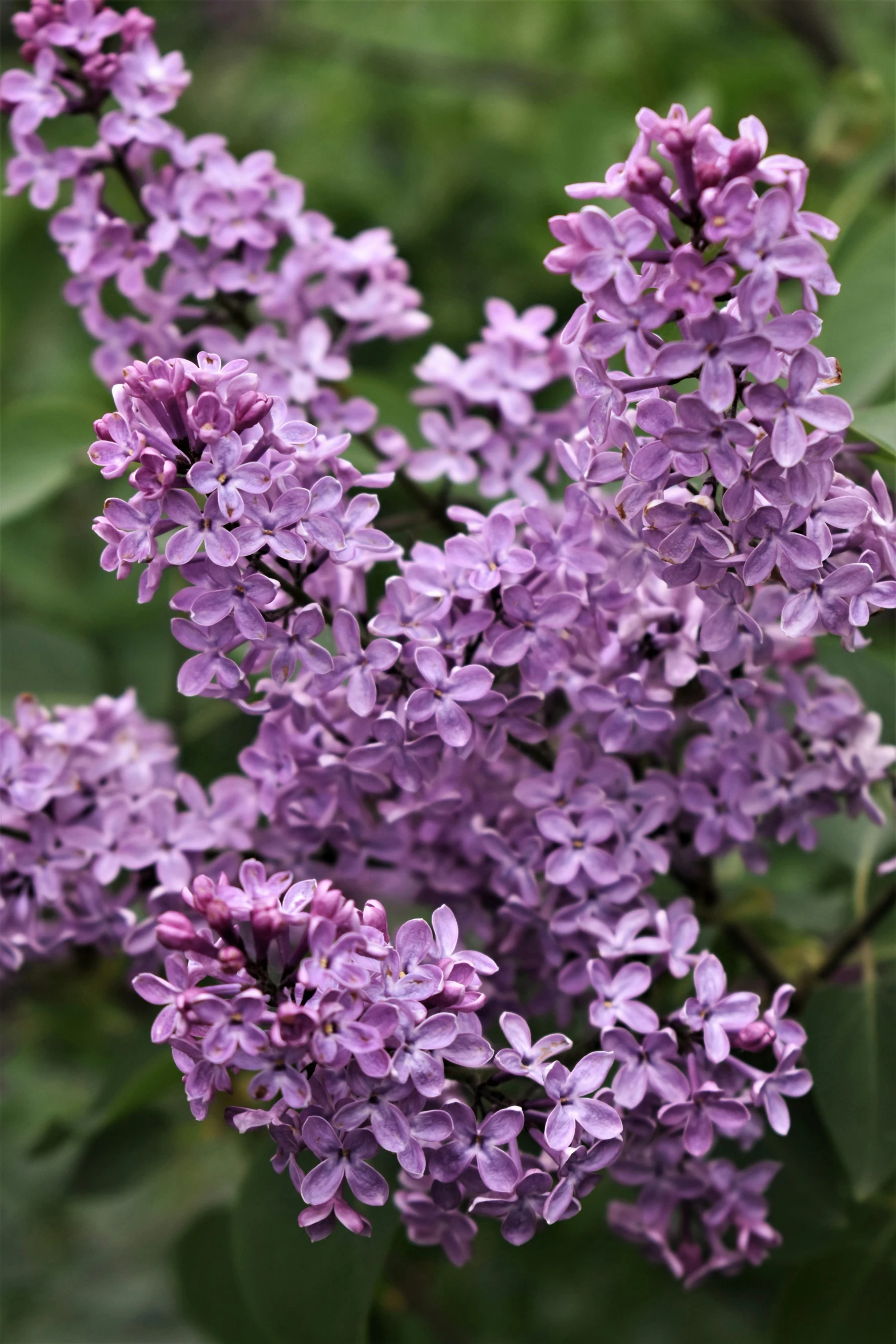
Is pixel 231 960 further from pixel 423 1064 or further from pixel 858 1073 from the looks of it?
pixel 858 1073

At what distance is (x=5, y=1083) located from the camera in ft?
6.18

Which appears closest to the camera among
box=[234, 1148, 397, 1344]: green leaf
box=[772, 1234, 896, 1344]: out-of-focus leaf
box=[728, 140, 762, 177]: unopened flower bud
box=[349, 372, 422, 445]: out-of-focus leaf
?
box=[728, 140, 762, 177]: unopened flower bud

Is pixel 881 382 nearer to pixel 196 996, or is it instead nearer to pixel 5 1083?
pixel 196 996

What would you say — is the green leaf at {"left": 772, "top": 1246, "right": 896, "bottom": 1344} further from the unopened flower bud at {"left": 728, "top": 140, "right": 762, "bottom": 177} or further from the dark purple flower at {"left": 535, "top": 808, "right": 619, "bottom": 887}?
the unopened flower bud at {"left": 728, "top": 140, "right": 762, "bottom": 177}

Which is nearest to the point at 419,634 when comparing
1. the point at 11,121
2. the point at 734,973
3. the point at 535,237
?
the point at 734,973

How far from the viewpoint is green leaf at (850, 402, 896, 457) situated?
33.3 inches

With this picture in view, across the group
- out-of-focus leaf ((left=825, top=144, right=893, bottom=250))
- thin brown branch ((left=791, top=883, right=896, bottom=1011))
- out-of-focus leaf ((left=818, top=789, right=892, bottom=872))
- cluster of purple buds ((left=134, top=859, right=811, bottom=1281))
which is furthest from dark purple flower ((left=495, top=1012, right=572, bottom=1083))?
out-of-focus leaf ((left=825, top=144, right=893, bottom=250))

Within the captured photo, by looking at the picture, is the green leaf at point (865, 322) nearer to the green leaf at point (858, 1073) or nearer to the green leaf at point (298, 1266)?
the green leaf at point (858, 1073)

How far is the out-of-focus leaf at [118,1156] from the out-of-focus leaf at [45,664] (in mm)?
431

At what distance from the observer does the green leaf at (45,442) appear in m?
1.26

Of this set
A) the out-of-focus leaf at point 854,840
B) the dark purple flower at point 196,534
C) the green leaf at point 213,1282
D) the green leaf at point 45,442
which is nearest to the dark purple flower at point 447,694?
the dark purple flower at point 196,534

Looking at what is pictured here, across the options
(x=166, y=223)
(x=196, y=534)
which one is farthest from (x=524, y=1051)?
(x=166, y=223)

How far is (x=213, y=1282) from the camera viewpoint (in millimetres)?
1338

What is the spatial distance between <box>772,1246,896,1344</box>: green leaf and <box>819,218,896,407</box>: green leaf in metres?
0.73
